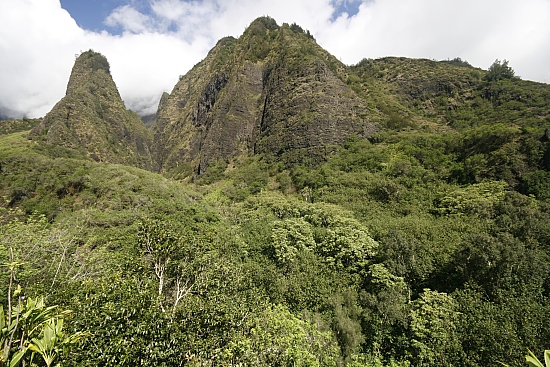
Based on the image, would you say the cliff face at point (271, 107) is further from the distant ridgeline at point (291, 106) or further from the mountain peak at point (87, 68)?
the mountain peak at point (87, 68)

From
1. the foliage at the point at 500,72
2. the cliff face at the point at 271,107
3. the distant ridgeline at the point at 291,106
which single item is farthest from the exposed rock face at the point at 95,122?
the foliage at the point at 500,72

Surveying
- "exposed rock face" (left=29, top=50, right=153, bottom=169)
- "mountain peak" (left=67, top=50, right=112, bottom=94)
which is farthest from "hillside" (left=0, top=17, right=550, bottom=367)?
"mountain peak" (left=67, top=50, right=112, bottom=94)

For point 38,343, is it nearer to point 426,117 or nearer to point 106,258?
point 106,258

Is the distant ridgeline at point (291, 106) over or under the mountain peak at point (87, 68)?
under

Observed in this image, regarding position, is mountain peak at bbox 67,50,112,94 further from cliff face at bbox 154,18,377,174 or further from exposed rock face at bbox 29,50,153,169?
cliff face at bbox 154,18,377,174

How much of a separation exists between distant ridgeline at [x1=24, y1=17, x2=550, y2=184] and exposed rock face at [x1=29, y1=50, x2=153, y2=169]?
20.0 inches

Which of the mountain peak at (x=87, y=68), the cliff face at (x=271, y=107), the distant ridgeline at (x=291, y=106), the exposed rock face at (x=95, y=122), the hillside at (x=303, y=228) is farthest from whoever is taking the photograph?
the mountain peak at (x=87, y=68)

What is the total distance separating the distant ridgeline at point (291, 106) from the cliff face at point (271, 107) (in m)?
0.34

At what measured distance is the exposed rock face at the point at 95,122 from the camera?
305 feet

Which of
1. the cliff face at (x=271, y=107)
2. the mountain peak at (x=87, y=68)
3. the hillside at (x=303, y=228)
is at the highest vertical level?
the mountain peak at (x=87, y=68)

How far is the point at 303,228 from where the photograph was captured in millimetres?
29609

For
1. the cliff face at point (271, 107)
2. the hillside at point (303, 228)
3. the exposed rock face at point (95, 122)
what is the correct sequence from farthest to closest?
1. the exposed rock face at point (95, 122)
2. the cliff face at point (271, 107)
3. the hillside at point (303, 228)

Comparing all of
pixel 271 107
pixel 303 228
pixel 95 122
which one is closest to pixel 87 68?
pixel 95 122

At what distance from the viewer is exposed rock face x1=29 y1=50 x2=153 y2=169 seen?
93062 millimetres
